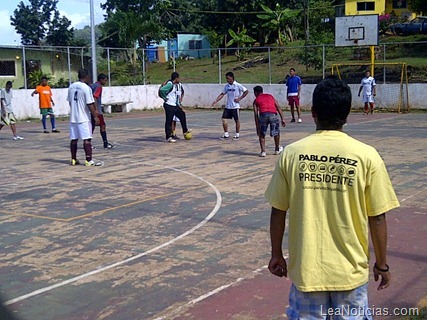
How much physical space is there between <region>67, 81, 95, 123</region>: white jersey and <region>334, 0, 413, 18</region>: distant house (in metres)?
37.6

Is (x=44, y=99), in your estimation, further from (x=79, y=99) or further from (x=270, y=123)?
(x=270, y=123)

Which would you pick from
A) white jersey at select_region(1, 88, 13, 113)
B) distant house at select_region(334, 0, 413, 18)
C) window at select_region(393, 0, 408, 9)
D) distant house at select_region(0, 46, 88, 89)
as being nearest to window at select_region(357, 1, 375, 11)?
distant house at select_region(334, 0, 413, 18)

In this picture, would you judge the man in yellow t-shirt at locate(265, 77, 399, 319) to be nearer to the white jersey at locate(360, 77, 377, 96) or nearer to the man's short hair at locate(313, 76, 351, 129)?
the man's short hair at locate(313, 76, 351, 129)

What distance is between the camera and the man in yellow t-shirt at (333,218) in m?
3.47

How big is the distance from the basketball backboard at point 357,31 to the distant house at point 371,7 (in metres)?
17.6

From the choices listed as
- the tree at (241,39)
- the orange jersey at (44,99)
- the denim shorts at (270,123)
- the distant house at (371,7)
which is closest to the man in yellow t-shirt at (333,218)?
the denim shorts at (270,123)

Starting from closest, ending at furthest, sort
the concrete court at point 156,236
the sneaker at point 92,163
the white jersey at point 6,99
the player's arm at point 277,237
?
the player's arm at point 277,237 < the concrete court at point 156,236 < the sneaker at point 92,163 < the white jersey at point 6,99

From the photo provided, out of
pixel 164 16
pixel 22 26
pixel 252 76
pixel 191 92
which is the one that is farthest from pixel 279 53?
pixel 22 26

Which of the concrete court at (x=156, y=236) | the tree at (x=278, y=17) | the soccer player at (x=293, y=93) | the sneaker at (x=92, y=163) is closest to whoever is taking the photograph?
the concrete court at (x=156, y=236)

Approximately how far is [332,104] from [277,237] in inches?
31.9

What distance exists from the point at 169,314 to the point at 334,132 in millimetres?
2606

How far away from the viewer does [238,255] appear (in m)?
7.12

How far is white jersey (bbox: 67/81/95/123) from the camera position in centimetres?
1348

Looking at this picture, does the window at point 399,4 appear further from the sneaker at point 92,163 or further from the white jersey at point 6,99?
the sneaker at point 92,163
